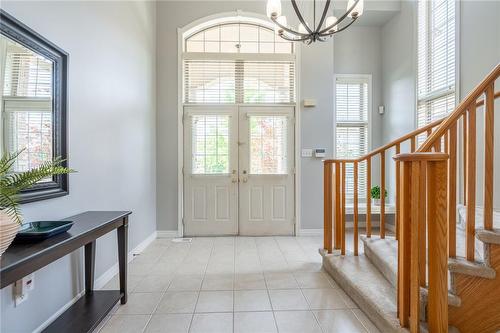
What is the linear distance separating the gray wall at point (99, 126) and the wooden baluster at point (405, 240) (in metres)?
2.24

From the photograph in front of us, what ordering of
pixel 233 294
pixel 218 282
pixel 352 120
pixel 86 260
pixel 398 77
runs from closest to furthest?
pixel 86 260 → pixel 233 294 → pixel 218 282 → pixel 398 77 → pixel 352 120

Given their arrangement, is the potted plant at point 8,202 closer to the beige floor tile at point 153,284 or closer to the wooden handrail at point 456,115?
the beige floor tile at point 153,284

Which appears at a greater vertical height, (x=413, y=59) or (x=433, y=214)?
(x=413, y=59)

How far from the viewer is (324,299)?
2.20 metres

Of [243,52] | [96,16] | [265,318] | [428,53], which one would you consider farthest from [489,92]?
[243,52]

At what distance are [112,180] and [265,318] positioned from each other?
1.96 meters

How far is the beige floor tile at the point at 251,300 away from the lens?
6.80ft

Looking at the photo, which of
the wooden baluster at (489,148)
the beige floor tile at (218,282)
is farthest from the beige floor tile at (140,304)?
the wooden baluster at (489,148)

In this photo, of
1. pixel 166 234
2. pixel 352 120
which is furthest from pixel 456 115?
pixel 166 234

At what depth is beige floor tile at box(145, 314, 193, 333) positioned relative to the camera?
181 centimetres

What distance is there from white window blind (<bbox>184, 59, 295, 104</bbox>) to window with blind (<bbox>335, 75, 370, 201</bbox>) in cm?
108

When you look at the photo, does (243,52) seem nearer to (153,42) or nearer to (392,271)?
(153,42)

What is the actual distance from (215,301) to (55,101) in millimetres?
1948

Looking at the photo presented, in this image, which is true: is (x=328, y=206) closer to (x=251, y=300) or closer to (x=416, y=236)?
(x=251, y=300)
